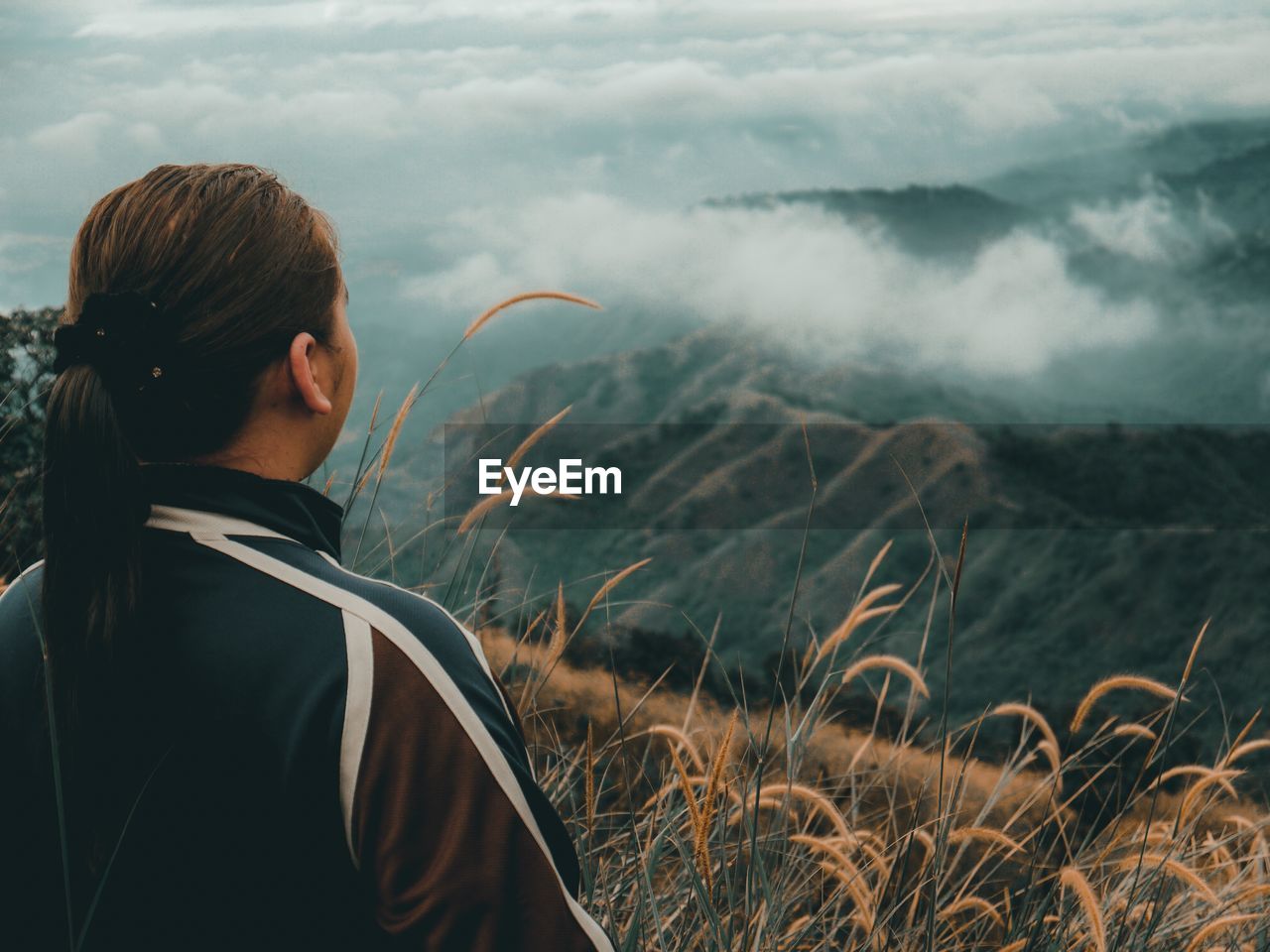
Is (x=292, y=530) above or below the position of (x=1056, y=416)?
above

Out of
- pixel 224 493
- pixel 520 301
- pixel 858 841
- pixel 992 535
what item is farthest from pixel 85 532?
pixel 992 535

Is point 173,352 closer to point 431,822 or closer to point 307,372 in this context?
point 307,372

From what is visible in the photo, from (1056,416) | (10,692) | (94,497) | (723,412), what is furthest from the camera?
(1056,416)

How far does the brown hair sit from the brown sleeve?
280 millimetres

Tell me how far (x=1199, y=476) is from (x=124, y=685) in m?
127

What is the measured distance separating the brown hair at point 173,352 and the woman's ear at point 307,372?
0.06ft

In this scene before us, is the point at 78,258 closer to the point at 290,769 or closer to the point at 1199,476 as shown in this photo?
the point at 290,769

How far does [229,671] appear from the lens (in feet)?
2.96

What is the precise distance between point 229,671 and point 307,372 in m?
0.28

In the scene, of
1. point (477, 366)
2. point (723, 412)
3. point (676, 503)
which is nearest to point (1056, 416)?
point (723, 412)

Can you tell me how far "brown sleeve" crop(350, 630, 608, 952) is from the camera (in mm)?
860

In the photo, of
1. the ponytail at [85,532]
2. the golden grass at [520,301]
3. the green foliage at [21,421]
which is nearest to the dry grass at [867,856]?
the golden grass at [520,301]

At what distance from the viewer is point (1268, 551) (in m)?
91.6

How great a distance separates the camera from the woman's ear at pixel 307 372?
3.34ft
